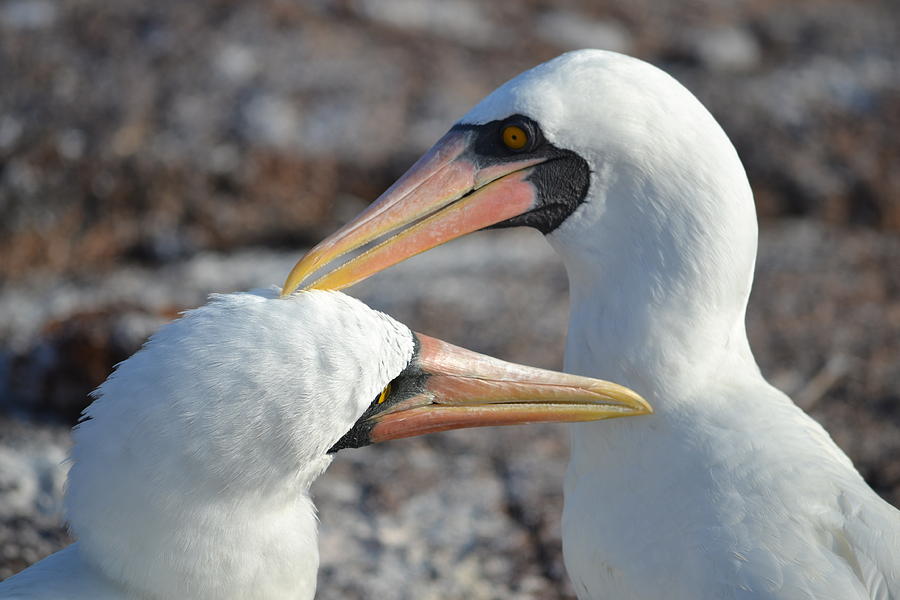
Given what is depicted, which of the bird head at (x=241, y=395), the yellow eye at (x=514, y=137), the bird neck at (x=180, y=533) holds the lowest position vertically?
the bird neck at (x=180, y=533)

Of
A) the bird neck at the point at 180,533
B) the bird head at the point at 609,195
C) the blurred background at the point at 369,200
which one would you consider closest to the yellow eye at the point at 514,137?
the bird head at the point at 609,195

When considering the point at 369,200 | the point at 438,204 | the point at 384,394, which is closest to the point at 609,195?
the point at 438,204

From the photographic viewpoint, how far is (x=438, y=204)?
2693 mm

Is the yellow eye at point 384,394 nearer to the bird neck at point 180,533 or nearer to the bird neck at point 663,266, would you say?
the bird neck at point 180,533

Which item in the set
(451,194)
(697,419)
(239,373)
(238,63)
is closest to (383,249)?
(451,194)

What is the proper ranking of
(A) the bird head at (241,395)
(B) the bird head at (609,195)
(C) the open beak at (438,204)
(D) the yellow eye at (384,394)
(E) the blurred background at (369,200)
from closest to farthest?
(A) the bird head at (241,395) → (D) the yellow eye at (384,394) → (B) the bird head at (609,195) → (C) the open beak at (438,204) → (E) the blurred background at (369,200)

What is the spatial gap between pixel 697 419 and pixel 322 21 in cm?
472

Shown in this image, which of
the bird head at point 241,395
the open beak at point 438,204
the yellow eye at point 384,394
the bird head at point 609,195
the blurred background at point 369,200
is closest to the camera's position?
the bird head at point 241,395

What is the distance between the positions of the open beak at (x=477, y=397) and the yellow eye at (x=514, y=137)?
0.53m

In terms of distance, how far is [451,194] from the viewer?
2.69 meters

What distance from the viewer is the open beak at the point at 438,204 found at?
2.67 meters

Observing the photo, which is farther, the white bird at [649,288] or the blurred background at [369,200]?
the blurred background at [369,200]

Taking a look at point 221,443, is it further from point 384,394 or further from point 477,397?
point 477,397

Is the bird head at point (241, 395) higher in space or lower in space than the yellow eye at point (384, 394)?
higher
